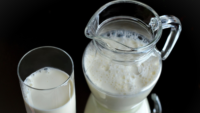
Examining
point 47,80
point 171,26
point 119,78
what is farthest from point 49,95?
point 171,26

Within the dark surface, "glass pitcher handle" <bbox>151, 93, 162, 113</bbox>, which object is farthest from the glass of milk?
"glass pitcher handle" <bbox>151, 93, 162, 113</bbox>

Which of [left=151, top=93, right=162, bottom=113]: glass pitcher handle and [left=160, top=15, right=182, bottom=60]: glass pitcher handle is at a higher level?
[left=160, top=15, right=182, bottom=60]: glass pitcher handle

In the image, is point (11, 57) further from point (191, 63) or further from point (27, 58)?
point (191, 63)

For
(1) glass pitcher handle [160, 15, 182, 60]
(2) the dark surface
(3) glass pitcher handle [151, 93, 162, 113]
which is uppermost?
(1) glass pitcher handle [160, 15, 182, 60]

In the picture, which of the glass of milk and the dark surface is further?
the dark surface

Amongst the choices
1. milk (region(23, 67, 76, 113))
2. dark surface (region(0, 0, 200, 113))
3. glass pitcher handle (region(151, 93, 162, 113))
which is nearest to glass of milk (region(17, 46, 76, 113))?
milk (region(23, 67, 76, 113))

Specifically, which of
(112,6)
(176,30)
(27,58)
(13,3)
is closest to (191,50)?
(176,30)

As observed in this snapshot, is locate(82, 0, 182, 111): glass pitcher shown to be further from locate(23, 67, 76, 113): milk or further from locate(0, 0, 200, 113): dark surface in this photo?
locate(0, 0, 200, 113): dark surface

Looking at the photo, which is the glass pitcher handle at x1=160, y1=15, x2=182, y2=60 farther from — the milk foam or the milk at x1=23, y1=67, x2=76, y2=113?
the milk at x1=23, y1=67, x2=76, y2=113
